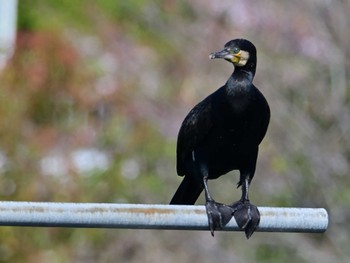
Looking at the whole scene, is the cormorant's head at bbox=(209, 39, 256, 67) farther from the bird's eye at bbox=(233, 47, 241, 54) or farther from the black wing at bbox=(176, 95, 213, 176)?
the black wing at bbox=(176, 95, 213, 176)

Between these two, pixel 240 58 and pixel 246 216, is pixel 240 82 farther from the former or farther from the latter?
pixel 246 216

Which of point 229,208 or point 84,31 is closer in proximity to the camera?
point 229,208

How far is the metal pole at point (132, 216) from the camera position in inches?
122

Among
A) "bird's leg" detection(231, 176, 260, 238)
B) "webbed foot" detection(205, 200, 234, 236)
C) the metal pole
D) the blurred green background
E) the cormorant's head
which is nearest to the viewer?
the metal pole

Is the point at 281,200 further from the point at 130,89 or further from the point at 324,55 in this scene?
the point at 130,89

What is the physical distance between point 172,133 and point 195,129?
529cm

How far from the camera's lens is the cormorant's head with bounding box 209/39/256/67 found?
4477 millimetres

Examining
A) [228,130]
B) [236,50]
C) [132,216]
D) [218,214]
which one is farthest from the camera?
[228,130]

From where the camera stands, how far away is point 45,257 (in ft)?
28.2

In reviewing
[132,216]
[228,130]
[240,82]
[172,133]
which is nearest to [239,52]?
[240,82]

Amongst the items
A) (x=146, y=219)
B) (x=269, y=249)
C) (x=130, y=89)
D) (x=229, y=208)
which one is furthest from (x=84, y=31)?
(x=146, y=219)

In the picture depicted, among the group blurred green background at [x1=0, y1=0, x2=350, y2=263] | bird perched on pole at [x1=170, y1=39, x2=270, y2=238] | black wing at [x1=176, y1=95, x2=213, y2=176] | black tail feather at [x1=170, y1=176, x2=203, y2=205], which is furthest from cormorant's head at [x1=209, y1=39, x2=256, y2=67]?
blurred green background at [x1=0, y1=0, x2=350, y2=263]

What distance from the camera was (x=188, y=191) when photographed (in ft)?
15.7

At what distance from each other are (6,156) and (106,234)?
159cm
